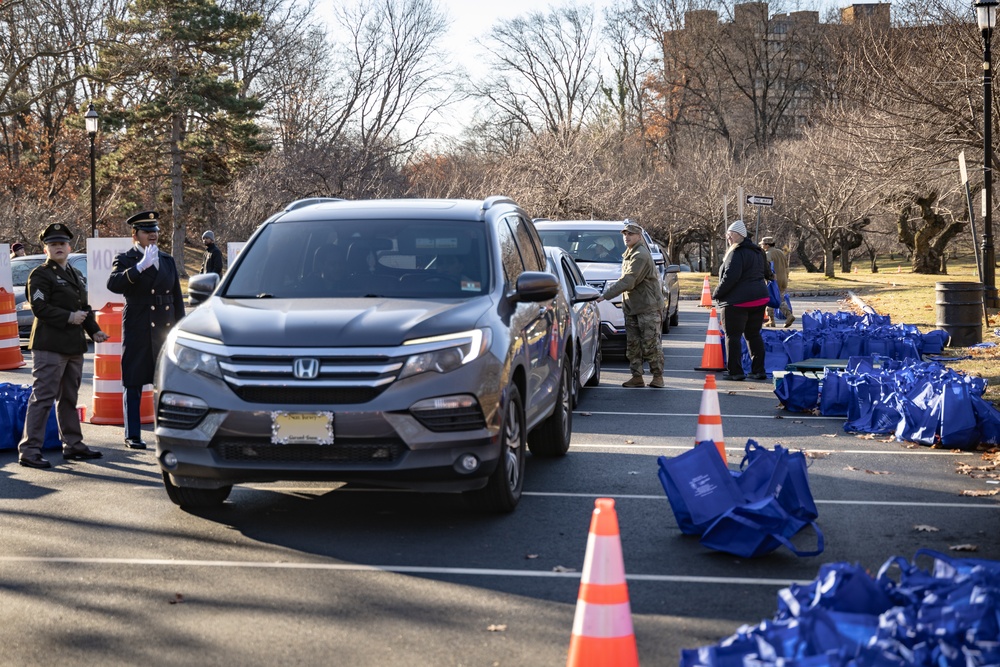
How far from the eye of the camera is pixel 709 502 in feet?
22.0

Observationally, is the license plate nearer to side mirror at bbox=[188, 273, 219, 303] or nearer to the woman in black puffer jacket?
side mirror at bbox=[188, 273, 219, 303]

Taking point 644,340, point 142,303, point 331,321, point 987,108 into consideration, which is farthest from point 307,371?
point 987,108

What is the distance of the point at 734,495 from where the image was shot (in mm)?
6723

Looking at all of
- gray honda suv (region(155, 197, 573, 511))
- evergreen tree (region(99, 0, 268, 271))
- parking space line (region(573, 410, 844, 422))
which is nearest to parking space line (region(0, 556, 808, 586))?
gray honda suv (region(155, 197, 573, 511))

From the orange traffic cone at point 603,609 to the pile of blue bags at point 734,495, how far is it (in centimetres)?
226

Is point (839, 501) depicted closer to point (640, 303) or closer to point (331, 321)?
point (331, 321)

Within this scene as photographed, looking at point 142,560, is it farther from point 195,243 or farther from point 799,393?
point 195,243

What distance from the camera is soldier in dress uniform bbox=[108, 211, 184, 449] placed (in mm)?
9836

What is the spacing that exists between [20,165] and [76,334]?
49.9 meters

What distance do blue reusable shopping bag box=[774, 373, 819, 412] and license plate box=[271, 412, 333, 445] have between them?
6938 millimetres

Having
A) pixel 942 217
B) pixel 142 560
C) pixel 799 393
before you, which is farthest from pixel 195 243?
pixel 142 560

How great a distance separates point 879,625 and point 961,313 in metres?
15.2

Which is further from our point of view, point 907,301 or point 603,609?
point 907,301

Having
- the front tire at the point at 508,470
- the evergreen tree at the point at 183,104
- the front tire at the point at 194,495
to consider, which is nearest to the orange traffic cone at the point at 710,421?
the front tire at the point at 508,470
